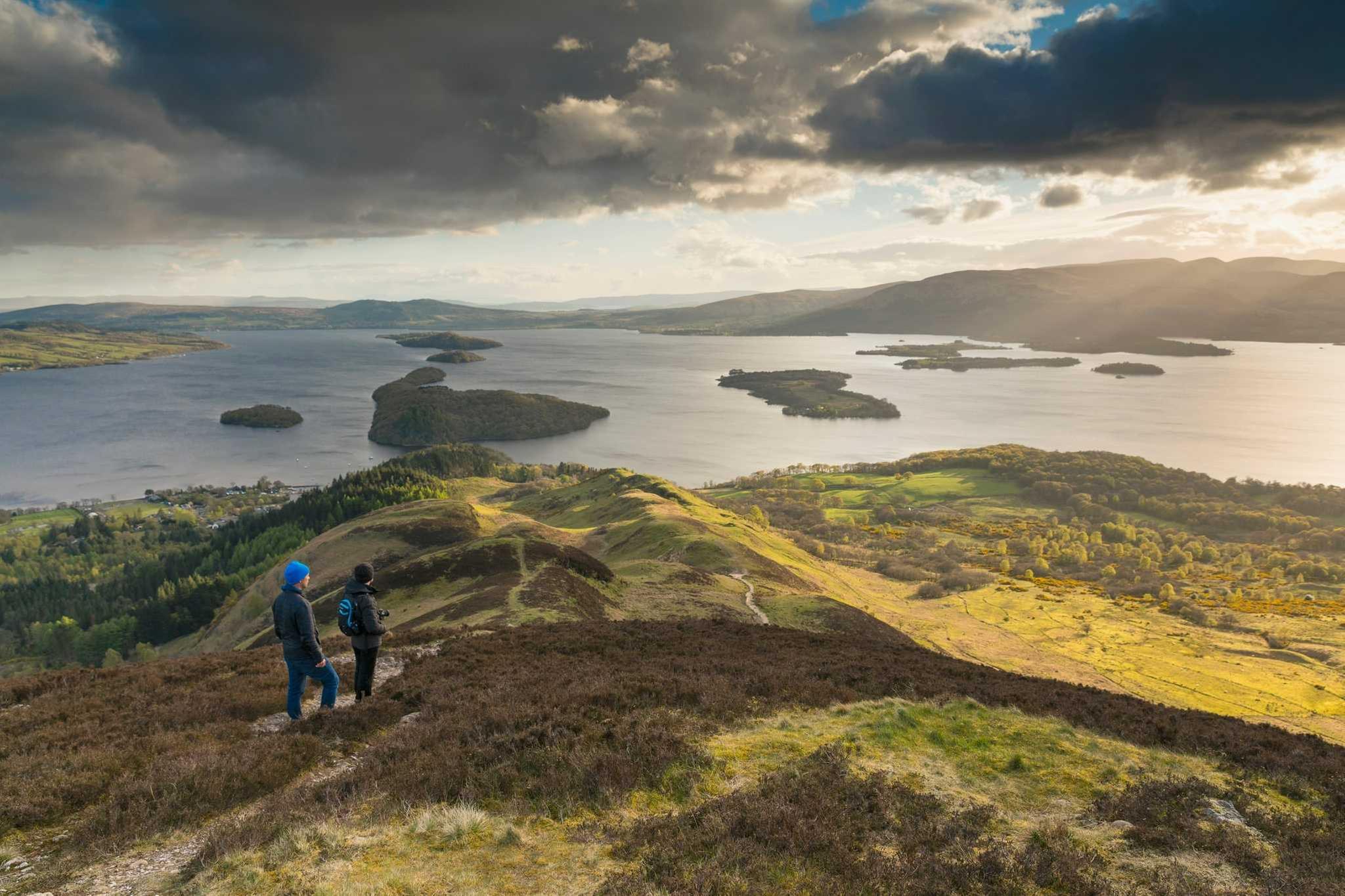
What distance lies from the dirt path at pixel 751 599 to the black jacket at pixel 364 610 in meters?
27.6

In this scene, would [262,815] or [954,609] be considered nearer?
[262,815]

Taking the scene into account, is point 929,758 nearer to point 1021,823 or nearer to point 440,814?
point 1021,823

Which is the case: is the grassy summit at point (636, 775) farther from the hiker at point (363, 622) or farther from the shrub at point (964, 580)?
the shrub at point (964, 580)

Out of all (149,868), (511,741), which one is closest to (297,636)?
(511,741)

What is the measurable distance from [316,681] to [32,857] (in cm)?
1019

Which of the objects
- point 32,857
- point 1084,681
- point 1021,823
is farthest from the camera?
point 1084,681

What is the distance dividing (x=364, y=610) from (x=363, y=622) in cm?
39

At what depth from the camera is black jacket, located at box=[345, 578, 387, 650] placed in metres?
17.3

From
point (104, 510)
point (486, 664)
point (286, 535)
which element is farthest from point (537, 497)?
point (104, 510)

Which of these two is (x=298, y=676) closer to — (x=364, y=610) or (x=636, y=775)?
(x=364, y=610)

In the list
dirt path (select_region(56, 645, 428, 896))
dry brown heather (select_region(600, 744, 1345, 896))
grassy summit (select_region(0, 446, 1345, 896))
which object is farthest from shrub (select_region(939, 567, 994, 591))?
dirt path (select_region(56, 645, 428, 896))

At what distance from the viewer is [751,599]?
53812 millimetres

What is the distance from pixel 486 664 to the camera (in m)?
23.1

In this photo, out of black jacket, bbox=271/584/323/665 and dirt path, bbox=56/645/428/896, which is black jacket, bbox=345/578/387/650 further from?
dirt path, bbox=56/645/428/896
